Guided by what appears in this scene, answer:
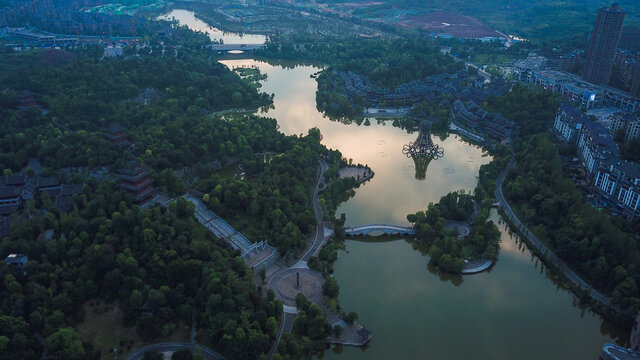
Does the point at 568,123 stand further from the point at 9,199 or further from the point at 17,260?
the point at 9,199

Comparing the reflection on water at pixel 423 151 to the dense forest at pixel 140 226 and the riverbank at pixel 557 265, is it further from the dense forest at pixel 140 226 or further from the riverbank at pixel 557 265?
the riverbank at pixel 557 265

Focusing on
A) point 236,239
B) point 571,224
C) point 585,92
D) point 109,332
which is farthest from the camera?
point 585,92

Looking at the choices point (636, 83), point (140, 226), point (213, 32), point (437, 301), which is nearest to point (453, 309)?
point (437, 301)

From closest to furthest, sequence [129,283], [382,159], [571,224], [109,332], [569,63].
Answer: [109,332] → [129,283] → [571,224] → [382,159] → [569,63]

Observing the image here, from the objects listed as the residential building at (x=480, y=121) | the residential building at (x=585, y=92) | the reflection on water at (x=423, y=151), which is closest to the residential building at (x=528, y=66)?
the residential building at (x=585, y=92)

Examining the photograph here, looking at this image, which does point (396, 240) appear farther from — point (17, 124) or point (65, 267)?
point (17, 124)

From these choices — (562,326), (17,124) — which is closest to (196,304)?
(562,326)

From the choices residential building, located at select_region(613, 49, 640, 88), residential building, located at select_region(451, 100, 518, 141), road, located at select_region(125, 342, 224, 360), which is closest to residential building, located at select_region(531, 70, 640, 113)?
residential building, located at select_region(613, 49, 640, 88)
